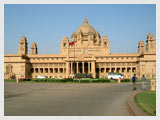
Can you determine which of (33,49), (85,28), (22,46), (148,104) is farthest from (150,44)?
(148,104)

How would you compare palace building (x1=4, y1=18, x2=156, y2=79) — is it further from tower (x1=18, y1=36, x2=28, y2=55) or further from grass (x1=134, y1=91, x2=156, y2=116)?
grass (x1=134, y1=91, x2=156, y2=116)

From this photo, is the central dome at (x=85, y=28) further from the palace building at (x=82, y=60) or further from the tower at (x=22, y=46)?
the tower at (x=22, y=46)

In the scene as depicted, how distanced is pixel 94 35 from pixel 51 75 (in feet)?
90.6

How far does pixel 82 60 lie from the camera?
3275 inches

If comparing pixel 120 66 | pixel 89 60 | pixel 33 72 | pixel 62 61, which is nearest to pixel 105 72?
pixel 120 66

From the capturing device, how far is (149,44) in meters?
89.6

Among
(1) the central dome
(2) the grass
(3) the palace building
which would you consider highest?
(1) the central dome

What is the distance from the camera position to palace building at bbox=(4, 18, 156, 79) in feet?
276

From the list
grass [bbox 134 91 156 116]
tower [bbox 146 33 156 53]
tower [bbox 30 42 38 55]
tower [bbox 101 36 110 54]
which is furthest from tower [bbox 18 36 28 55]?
grass [bbox 134 91 156 116]

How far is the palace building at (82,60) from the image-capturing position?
84.1 metres

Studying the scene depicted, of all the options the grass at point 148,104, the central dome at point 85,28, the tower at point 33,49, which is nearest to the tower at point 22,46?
the tower at point 33,49

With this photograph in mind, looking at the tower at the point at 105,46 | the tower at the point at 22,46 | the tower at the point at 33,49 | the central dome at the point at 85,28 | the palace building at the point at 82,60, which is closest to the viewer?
the palace building at the point at 82,60

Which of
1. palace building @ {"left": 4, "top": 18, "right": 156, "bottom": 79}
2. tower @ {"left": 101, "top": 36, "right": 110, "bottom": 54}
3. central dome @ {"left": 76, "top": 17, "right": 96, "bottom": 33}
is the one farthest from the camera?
central dome @ {"left": 76, "top": 17, "right": 96, "bottom": 33}

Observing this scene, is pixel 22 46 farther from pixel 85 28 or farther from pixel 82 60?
pixel 82 60
